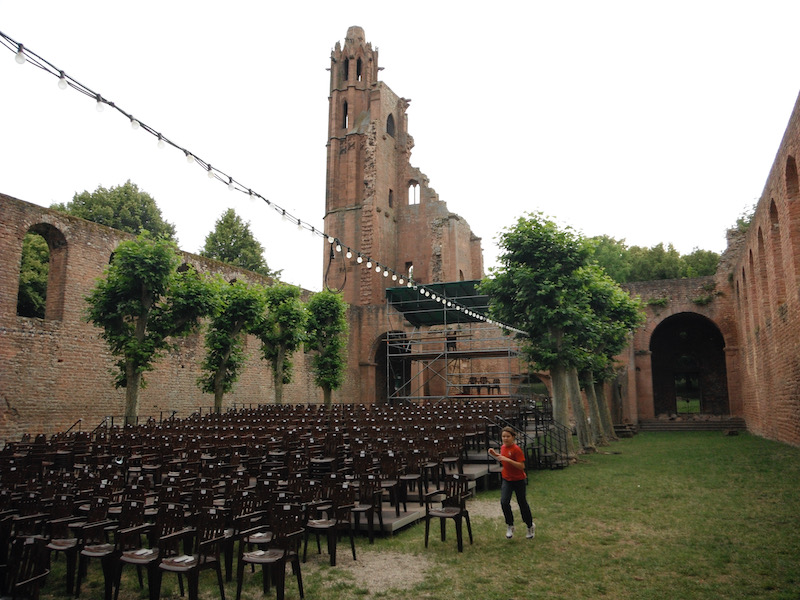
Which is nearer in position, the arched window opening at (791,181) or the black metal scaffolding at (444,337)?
the arched window opening at (791,181)

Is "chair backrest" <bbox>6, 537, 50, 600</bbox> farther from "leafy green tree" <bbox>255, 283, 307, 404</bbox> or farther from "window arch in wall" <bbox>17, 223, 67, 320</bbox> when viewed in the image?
"leafy green tree" <bbox>255, 283, 307, 404</bbox>

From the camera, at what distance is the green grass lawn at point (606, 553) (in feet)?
18.7

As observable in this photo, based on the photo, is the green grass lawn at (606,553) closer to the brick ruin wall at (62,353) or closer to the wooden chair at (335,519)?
the wooden chair at (335,519)

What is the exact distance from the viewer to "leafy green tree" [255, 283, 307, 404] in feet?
72.8

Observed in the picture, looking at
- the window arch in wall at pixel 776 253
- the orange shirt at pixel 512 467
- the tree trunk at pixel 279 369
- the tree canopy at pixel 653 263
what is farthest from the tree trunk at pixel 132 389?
the tree canopy at pixel 653 263

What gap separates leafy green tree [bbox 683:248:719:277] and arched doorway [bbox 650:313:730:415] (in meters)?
12.2

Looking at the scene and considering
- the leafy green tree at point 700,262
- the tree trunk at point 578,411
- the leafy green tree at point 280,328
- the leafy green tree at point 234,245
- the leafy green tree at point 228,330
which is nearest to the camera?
the tree trunk at point 578,411

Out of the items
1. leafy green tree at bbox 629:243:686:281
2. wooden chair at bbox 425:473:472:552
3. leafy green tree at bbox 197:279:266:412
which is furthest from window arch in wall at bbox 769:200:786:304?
leafy green tree at bbox 629:243:686:281

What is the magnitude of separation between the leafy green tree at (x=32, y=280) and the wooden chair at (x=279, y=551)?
23993 millimetres

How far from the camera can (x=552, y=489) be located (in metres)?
11.5

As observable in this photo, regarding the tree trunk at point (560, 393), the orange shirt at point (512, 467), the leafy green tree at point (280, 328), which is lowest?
the orange shirt at point (512, 467)

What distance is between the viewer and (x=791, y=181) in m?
12.8

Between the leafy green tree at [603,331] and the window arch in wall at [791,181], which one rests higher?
the window arch in wall at [791,181]

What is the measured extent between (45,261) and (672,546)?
2960 centimetres
